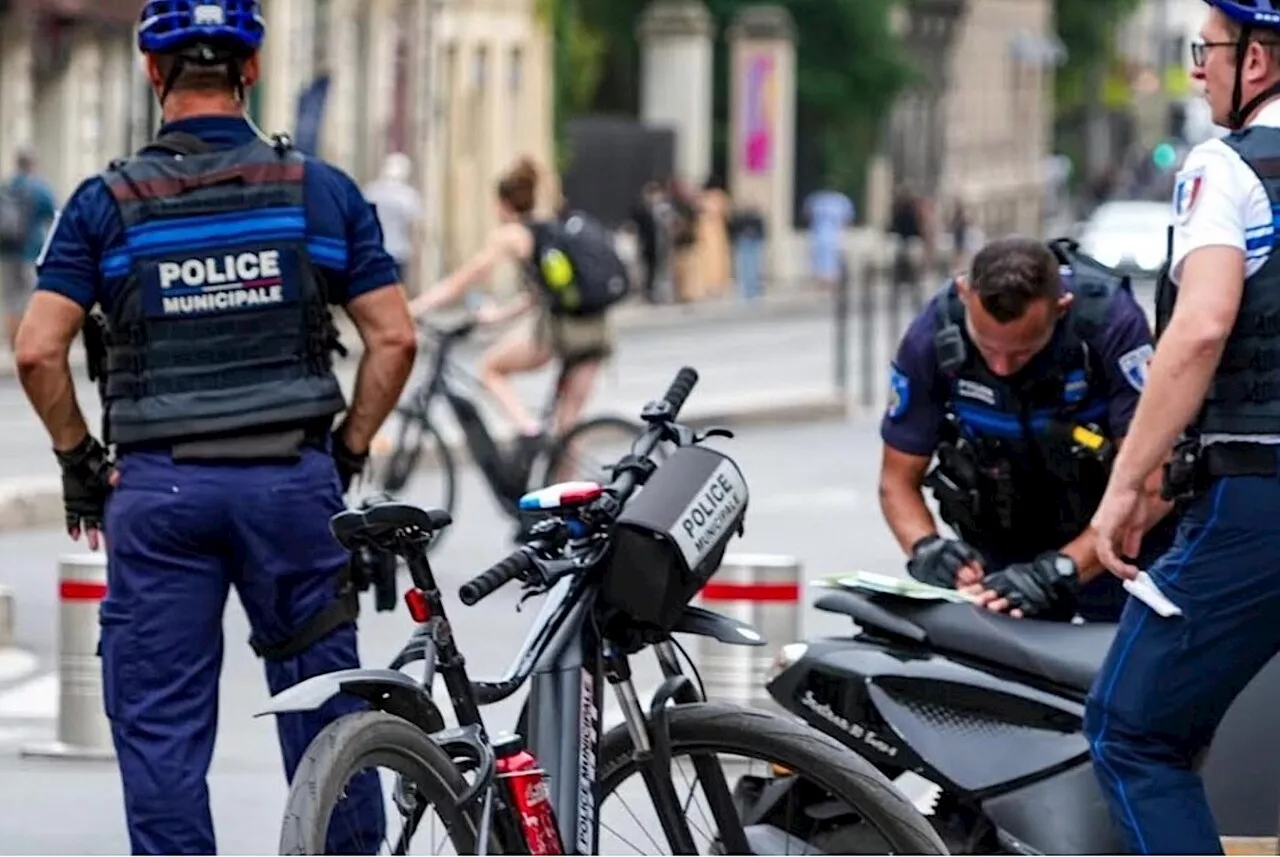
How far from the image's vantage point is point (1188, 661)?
6047 mm

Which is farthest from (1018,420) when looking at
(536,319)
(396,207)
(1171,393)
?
(396,207)

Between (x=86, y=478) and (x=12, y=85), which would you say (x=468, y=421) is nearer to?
(x=86, y=478)

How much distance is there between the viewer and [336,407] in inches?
268

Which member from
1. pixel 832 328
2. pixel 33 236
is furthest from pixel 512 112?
pixel 33 236

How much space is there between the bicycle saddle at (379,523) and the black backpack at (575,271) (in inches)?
440

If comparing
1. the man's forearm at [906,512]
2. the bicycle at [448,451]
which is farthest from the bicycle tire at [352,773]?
the bicycle at [448,451]

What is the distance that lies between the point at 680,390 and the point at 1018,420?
52.0 inches

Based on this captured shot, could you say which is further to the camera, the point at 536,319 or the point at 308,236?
the point at 536,319

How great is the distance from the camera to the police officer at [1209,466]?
5.91 m

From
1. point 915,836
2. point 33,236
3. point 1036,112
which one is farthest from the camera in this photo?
point 1036,112

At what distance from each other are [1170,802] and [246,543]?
5.51 ft

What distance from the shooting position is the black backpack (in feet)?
55.1

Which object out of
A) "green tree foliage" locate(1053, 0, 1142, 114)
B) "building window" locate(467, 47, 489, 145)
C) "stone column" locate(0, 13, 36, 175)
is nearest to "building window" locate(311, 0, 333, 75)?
"building window" locate(467, 47, 489, 145)

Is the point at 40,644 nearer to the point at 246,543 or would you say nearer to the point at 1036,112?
the point at 246,543
